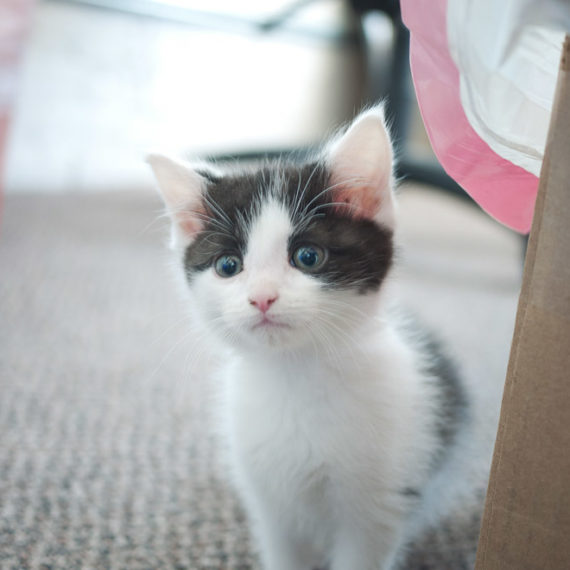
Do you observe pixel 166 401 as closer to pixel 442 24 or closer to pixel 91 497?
pixel 91 497

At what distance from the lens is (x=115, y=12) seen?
303cm

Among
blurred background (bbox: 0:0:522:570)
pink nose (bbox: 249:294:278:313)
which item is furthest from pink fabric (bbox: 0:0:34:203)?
pink nose (bbox: 249:294:278:313)

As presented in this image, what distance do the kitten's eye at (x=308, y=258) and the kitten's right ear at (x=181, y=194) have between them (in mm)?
178

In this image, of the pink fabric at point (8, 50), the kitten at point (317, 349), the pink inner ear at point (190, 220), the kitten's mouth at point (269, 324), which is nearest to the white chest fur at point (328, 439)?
the kitten at point (317, 349)

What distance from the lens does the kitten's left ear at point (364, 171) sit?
787 mm

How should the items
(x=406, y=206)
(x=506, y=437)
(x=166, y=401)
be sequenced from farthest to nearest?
(x=406, y=206) < (x=166, y=401) < (x=506, y=437)

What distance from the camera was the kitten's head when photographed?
73cm

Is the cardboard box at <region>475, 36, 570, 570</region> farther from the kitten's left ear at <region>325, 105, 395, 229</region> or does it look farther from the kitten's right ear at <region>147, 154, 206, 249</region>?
the kitten's right ear at <region>147, 154, 206, 249</region>

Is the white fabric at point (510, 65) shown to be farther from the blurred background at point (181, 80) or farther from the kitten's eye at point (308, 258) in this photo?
the blurred background at point (181, 80)

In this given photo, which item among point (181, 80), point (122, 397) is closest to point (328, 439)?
point (122, 397)

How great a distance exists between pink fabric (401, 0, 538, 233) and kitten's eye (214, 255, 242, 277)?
286 mm

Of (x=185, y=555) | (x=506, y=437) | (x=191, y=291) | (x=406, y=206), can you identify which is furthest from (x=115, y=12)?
(x=506, y=437)

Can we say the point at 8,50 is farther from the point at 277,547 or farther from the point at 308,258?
the point at 277,547

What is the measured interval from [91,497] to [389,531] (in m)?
0.50
